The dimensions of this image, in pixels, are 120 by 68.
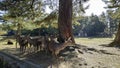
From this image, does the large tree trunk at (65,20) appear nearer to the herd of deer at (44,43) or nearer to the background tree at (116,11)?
the herd of deer at (44,43)

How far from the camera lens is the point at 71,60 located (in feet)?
39.5

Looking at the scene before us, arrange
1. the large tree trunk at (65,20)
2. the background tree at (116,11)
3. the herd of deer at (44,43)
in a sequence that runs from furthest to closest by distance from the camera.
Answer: the background tree at (116,11) → the large tree trunk at (65,20) → the herd of deer at (44,43)

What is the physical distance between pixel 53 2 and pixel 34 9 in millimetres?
1645

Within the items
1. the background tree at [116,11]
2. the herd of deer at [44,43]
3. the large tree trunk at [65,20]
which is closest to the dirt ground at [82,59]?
the herd of deer at [44,43]

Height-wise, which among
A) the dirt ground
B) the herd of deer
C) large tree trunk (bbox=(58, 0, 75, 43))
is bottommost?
the dirt ground

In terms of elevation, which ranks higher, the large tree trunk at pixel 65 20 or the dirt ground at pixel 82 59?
the large tree trunk at pixel 65 20

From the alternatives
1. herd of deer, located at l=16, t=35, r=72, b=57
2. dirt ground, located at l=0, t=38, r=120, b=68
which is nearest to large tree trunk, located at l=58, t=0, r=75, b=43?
herd of deer, located at l=16, t=35, r=72, b=57

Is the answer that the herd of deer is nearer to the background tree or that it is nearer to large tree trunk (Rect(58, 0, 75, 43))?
large tree trunk (Rect(58, 0, 75, 43))

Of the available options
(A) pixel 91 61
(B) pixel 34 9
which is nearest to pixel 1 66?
(A) pixel 91 61

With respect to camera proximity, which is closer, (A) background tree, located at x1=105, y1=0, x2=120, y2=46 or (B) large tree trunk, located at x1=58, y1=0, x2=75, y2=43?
(B) large tree trunk, located at x1=58, y1=0, x2=75, y2=43

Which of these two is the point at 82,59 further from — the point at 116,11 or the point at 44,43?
the point at 116,11

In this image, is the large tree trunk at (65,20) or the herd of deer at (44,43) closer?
the herd of deer at (44,43)

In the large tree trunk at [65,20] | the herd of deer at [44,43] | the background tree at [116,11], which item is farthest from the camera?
the background tree at [116,11]

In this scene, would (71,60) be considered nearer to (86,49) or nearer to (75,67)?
(75,67)
